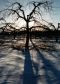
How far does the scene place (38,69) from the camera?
10.3 meters

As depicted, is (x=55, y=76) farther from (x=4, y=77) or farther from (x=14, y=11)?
(x=14, y=11)

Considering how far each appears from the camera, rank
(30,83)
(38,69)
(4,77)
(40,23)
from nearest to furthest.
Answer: (30,83)
(4,77)
(38,69)
(40,23)

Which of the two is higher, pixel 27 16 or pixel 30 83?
pixel 27 16

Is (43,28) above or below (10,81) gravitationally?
above

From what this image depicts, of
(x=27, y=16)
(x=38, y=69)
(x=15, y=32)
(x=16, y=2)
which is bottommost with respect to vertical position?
(x=38, y=69)

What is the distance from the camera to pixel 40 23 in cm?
2134

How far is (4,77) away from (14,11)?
1351cm

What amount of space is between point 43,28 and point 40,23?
547mm

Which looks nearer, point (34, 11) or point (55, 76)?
point (55, 76)

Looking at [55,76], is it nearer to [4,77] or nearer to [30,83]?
[30,83]

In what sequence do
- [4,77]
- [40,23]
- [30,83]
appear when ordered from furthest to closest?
[40,23] < [4,77] < [30,83]

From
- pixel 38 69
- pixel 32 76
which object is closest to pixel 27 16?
pixel 38 69

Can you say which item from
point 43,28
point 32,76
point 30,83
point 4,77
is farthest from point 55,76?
point 43,28

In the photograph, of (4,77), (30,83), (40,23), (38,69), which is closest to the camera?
(30,83)
